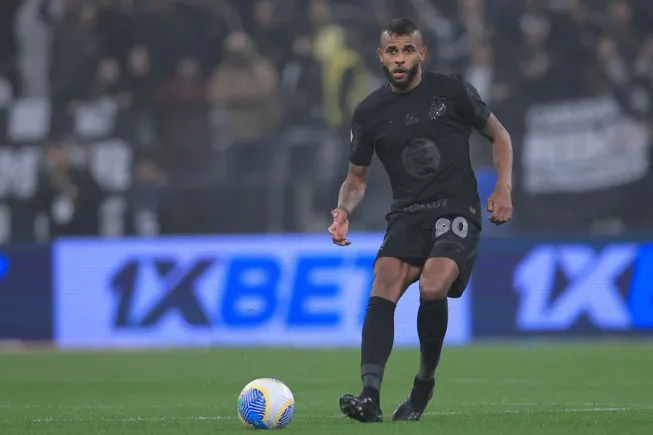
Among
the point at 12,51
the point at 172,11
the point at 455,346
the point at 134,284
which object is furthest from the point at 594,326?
the point at 12,51

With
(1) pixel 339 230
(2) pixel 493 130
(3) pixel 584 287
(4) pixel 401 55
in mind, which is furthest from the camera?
(3) pixel 584 287

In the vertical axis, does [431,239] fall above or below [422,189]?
below

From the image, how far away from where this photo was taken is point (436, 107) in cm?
691

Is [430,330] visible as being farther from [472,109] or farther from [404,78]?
[404,78]

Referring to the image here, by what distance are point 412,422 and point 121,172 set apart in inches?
403

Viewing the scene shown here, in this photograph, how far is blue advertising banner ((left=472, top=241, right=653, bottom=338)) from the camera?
1501 cm

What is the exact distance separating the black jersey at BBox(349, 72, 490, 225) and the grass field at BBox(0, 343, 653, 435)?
1171 mm

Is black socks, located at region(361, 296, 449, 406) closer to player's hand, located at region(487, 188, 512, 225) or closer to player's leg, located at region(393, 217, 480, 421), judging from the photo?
player's leg, located at region(393, 217, 480, 421)

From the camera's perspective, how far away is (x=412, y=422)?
21.8 feet

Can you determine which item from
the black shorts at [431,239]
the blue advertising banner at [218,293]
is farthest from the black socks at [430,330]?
the blue advertising banner at [218,293]

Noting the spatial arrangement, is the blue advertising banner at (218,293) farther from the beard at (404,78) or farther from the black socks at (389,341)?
the beard at (404,78)

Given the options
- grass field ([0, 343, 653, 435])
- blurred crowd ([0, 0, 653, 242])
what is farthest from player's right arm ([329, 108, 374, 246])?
blurred crowd ([0, 0, 653, 242])

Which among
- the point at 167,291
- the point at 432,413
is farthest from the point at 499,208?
the point at 167,291

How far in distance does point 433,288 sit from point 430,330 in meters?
0.30
